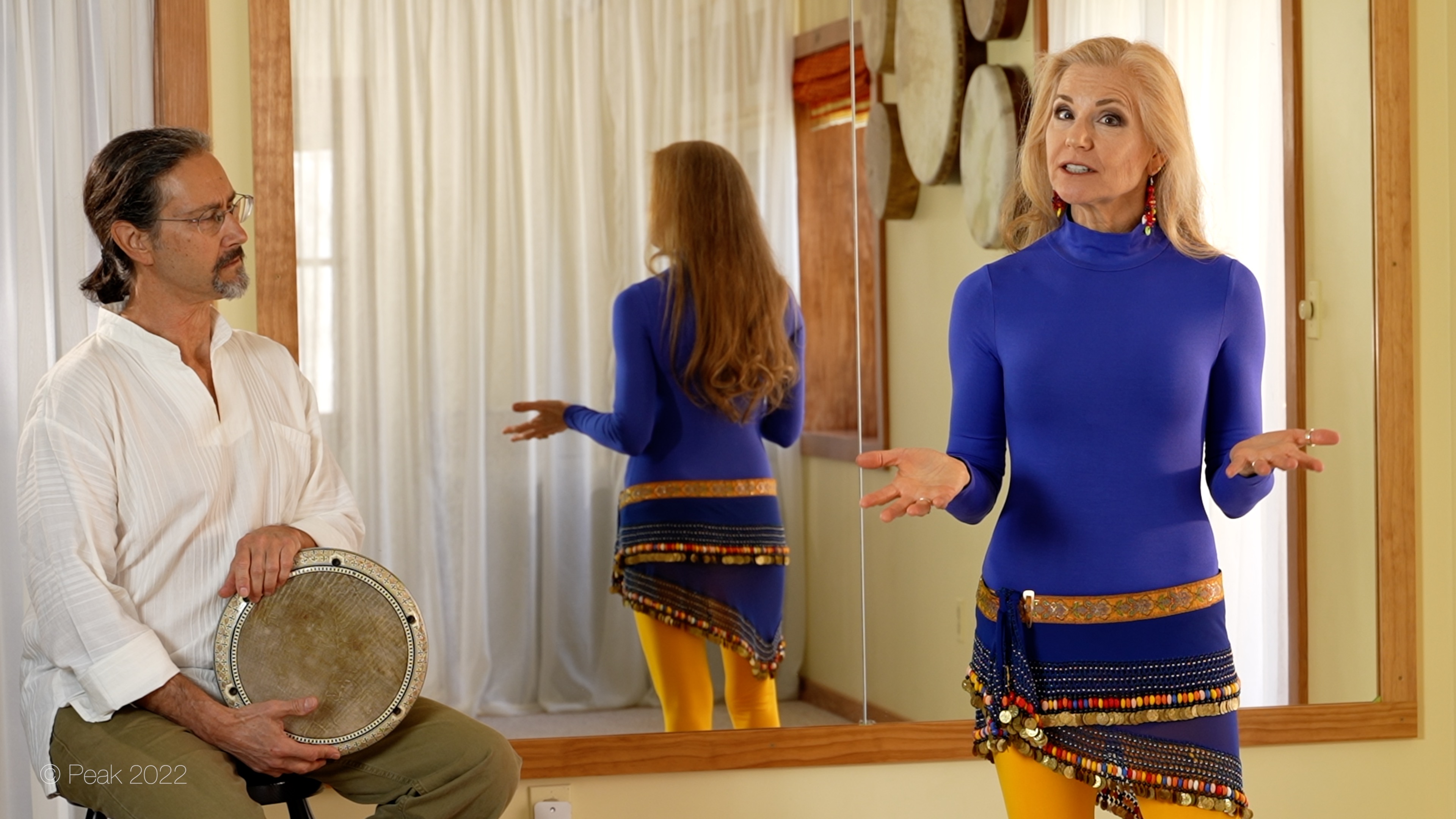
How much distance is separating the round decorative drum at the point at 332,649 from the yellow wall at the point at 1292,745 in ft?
2.80

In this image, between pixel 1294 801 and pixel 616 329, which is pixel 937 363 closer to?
pixel 616 329

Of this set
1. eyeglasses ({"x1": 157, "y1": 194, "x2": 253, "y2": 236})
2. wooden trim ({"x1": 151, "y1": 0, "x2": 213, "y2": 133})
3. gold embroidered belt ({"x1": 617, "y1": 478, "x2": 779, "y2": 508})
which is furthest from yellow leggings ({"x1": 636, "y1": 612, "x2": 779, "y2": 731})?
wooden trim ({"x1": 151, "y1": 0, "x2": 213, "y2": 133})

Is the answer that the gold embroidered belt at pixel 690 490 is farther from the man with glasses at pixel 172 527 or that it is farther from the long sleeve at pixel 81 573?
the long sleeve at pixel 81 573

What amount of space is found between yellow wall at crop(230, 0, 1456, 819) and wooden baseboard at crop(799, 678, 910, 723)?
11 centimetres

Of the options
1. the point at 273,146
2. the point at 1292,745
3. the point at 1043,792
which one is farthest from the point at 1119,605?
the point at 273,146

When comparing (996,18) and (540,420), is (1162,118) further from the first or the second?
(540,420)

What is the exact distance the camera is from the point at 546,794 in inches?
111

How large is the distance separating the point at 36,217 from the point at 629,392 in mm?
1219

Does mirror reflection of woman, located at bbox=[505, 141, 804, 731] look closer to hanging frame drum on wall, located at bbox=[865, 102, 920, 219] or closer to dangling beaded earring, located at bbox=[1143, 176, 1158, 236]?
hanging frame drum on wall, located at bbox=[865, 102, 920, 219]

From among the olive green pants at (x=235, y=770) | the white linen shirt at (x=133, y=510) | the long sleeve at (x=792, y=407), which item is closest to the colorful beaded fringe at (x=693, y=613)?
the long sleeve at (x=792, y=407)

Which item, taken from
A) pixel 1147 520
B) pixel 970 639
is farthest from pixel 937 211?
pixel 1147 520

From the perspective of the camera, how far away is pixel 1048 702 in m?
1.90

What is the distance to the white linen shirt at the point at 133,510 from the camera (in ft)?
6.36

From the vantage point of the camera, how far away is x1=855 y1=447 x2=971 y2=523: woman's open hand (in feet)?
5.76
